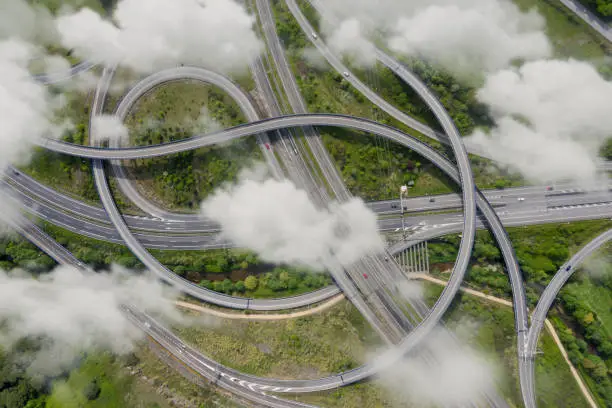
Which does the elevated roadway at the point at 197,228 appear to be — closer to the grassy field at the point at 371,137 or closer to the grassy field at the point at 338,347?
the grassy field at the point at 371,137

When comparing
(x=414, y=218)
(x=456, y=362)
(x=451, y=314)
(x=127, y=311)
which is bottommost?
(x=127, y=311)

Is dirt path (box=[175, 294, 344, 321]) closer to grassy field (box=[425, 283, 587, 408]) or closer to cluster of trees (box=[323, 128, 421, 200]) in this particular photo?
grassy field (box=[425, 283, 587, 408])

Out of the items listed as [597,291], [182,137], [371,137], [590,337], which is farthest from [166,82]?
[590,337]

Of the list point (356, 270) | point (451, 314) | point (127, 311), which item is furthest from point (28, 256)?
point (451, 314)

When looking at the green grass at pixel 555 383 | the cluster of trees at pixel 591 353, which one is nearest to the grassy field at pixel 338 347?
the green grass at pixel 555 383

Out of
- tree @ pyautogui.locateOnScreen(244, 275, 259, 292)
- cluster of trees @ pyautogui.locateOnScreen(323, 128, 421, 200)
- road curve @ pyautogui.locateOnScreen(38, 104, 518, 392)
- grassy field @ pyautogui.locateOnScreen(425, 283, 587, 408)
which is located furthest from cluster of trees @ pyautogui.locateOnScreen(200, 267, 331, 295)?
grassy field @ pyautogui.locateOnScreen(425, 283, 587, 408)

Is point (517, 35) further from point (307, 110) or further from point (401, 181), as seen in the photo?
point (307, 110)
